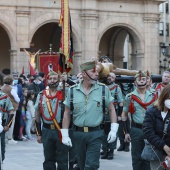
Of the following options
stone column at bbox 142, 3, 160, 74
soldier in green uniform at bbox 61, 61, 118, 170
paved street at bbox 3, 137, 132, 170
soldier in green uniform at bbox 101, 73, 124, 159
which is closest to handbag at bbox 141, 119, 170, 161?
soldier in green uniform at bbox 61, 61, 118, 170

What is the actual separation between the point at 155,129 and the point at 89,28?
25.0m

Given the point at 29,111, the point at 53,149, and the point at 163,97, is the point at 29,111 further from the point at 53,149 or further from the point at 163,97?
the point at 163,97

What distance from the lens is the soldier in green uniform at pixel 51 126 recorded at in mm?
9695

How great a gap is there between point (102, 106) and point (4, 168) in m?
4.18

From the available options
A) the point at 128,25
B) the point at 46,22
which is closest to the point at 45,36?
the point at 46,22

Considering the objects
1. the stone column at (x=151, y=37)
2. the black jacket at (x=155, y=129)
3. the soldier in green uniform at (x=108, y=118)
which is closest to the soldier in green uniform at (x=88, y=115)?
the black jacket at (x=155, y=129)

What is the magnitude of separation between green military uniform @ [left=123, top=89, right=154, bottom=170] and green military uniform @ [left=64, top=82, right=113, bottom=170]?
4.59 ft

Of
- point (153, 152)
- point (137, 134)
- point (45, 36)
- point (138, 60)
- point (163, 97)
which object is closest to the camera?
point (163, 97)

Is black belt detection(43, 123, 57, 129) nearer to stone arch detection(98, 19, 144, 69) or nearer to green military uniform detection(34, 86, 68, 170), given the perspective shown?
green military uniform detection(34, 86, 68, 170)

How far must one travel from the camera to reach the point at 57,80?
10023mm

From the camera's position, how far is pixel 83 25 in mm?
32031

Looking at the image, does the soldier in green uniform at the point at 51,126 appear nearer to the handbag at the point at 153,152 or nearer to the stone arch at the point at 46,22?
the handbag at the point at 153,152

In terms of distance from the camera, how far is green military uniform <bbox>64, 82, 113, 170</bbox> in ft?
27.8

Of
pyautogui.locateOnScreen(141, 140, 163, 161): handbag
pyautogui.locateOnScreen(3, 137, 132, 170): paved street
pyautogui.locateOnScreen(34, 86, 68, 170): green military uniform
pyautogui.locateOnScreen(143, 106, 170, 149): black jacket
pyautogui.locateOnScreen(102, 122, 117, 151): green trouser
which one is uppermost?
pyautogui.locateOnScreen(143, 106, 170, 149): black jacket
